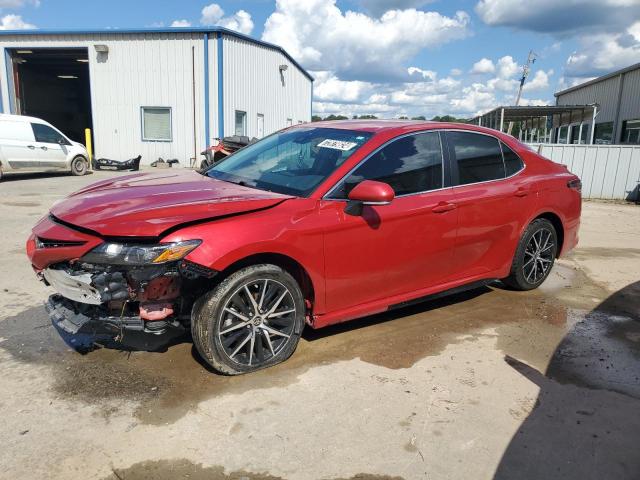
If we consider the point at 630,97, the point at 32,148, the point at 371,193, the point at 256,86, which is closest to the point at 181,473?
the point at 371,193

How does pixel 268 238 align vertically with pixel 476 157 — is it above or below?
below

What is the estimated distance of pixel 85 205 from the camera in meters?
3.43

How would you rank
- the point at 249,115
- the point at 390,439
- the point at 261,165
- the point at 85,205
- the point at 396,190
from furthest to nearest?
the point at 249,115, the point at 261,165, the point at 396,190, the point at 85,205, the point at 390,439

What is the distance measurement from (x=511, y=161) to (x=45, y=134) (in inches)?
587

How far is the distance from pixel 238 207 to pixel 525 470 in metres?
2.23

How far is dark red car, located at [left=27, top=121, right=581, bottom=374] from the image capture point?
314 centimetres

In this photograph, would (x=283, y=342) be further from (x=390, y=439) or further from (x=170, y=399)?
(x=390, y=439)

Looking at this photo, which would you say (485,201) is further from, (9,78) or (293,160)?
(9,78)

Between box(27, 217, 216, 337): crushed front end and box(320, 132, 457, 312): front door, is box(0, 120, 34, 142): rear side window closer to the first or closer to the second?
box(27, 217, 216, 337): crushed front end

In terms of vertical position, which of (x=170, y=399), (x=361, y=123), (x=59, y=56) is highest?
(x=59, y=56)

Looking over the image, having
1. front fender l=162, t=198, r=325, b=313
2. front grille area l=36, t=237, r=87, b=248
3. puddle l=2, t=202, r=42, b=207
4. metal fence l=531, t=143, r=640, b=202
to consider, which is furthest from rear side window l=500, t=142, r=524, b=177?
metal fence l=531, t=143, r=640, b=202

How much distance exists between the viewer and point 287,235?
343 cm

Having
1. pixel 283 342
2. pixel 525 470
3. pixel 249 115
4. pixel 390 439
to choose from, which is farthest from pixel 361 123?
pixel 249 115

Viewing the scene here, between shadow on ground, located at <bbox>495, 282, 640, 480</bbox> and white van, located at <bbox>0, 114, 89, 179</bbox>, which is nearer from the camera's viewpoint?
shadow on ground, located at <bbox>495, 282, 640, 480</bbox>
